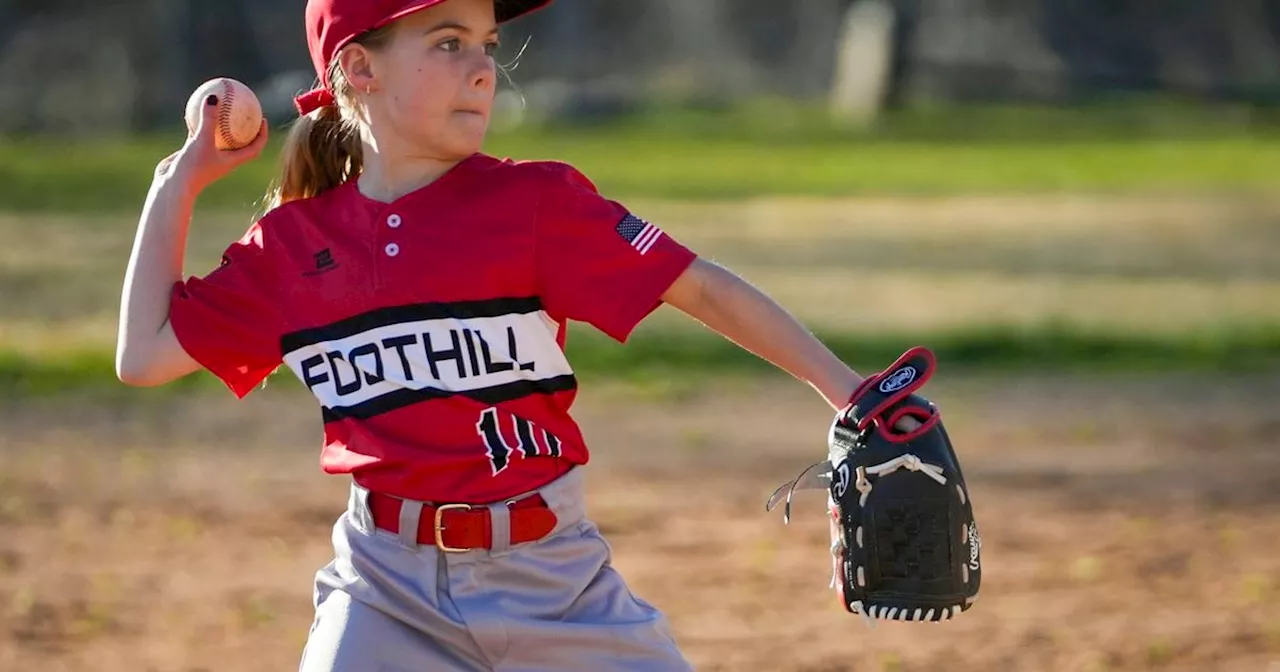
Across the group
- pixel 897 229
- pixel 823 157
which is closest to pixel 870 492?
pixel 897 229

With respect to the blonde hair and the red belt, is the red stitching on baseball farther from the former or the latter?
the red belt

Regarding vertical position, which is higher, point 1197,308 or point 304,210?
point 1197,308

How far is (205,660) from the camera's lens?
16.0 feet

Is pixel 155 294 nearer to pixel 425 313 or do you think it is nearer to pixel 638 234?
pixel 425 313

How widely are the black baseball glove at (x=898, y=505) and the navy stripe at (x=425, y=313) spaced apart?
1.52 feet

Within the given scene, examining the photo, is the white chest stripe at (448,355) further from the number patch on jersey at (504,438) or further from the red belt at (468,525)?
the red belt at (468,525)

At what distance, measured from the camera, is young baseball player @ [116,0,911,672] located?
274 cm

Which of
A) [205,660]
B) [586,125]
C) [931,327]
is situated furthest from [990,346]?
[586,125]

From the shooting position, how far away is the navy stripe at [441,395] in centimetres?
277

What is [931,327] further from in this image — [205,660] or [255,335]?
[255,335]

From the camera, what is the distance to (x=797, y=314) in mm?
9961

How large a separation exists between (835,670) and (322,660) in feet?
7.22

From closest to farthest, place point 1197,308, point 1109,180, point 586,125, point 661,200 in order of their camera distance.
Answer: point 1197,308
point 661,200
point 1109,180
point 586,125

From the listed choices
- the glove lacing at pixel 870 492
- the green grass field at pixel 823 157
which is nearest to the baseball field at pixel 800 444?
the green grass field at pixel 823 157
